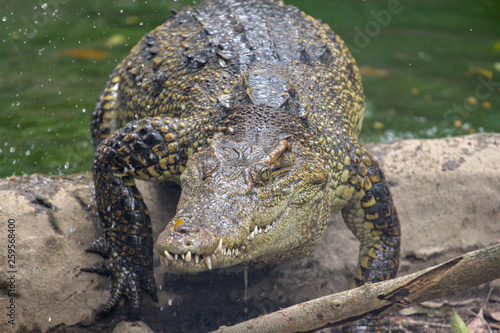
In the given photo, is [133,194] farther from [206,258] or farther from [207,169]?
[206,258]

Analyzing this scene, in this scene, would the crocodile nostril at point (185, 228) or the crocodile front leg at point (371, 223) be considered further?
the crocodile front leg at point (371, 223)

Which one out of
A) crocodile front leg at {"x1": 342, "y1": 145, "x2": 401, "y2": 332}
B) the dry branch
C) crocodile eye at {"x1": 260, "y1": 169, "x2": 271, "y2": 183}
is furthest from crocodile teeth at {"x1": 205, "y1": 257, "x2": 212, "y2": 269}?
crocodile front leg at {"x1": 342, "y1": 145, "x2": 401, "y2": 332}

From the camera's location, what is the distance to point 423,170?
4891 mm

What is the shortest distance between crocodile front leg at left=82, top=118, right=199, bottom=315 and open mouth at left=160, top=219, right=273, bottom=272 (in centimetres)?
119

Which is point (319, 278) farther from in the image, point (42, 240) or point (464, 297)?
point (42, 240)

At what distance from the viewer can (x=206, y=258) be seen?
8.35 feet

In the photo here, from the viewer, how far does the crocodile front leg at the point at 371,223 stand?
154 inches

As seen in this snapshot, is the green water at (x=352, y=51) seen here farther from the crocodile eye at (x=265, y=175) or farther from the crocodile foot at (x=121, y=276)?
the crocodile eye at (x=265, y=175)

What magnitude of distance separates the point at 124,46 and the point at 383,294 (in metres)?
7.01

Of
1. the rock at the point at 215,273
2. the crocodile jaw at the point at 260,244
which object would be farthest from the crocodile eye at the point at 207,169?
the rock at the point at 215,273

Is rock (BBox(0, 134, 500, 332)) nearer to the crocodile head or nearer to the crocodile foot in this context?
the crocodile foot

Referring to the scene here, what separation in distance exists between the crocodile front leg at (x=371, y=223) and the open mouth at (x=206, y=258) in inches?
56.0

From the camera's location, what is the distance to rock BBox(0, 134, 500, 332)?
3.58 metres

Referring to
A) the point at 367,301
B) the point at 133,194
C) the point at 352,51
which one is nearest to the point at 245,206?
the point at 367,301
